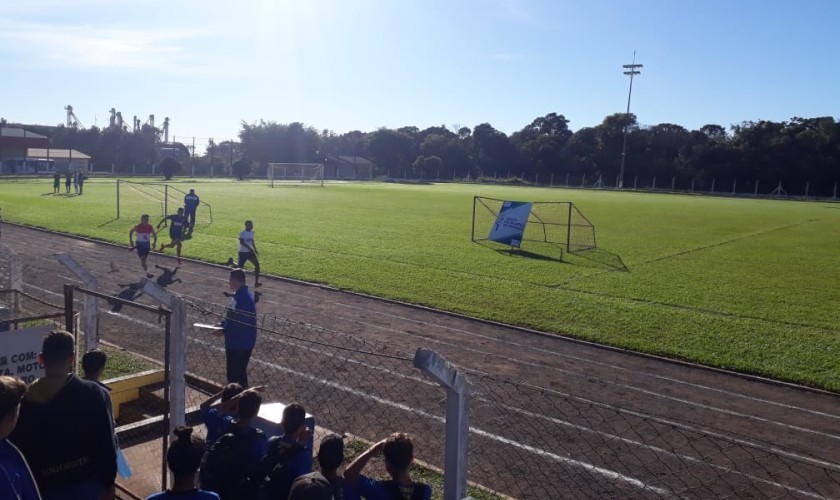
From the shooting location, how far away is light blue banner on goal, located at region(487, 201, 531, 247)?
27641 millimetres

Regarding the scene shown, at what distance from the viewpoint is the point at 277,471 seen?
4492 mm

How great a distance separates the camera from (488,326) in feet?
48.7

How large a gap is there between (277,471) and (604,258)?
22.7 metres

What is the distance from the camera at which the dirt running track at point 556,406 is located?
7.69 meters

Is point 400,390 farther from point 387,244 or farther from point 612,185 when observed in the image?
point 612,185

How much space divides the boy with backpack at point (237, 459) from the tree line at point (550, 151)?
93.9 meters

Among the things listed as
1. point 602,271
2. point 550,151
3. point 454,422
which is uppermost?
point 550,151

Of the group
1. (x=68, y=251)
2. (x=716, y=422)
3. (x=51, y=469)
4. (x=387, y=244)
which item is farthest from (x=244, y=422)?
(x=387, y=244)

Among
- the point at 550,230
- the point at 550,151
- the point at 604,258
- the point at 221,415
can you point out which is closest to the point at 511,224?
the point at 604,258

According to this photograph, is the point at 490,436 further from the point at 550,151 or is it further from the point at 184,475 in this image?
the point at 550,151

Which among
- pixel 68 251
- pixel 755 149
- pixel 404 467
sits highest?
pixel 755 149

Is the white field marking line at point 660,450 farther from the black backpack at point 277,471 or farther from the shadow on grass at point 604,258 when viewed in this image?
the shadow on grass at point 604,258

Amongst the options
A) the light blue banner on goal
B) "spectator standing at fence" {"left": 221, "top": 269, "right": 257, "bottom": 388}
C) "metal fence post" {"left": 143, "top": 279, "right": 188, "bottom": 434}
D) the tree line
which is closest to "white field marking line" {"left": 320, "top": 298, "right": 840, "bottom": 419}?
"spectator standing at fence" {"left": 221, "top": 269, "right": 257, "bottom": 388}

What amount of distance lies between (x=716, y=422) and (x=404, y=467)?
6779 mm
